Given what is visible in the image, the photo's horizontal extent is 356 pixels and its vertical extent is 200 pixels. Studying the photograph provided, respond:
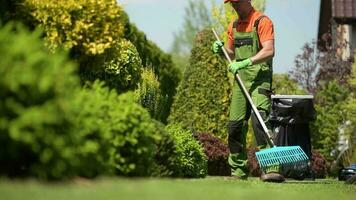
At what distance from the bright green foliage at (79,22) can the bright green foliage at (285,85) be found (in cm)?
1381

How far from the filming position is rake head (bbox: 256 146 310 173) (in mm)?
10109

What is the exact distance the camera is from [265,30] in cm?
1062

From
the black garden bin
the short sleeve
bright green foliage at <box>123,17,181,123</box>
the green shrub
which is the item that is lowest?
the green shrub

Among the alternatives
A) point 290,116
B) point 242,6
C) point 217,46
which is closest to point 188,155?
point 217,46

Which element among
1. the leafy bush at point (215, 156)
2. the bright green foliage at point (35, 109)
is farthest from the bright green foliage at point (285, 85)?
the bright green foliage at point (35, 109)

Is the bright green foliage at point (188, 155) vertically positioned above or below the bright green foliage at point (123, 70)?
below

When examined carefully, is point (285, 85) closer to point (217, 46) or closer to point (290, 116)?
point (290, 116)

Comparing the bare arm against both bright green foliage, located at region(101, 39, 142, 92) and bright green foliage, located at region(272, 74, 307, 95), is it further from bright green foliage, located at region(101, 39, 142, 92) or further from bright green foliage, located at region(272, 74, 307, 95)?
bright green foliage, located at region(272, 74, 307, 95)

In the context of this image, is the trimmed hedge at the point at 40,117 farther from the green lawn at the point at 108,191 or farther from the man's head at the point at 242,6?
the man's head at the point at 242,6

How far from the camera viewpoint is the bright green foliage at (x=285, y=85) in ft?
71.5

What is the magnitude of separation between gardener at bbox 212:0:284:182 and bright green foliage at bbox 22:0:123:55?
2.89 m

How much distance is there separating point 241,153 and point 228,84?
6628 millimetres

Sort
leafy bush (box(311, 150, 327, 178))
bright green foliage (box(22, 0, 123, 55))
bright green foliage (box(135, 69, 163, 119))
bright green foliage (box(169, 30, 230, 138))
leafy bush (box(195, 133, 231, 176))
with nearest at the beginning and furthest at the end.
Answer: bright green foliage (box(22, 0, 123, 55)) → bright green foliage (box(135, 69, 163, 119)) → leafy bush (box(195, 133, 231, 176)) → leafy bush (box(311, 150, 327, 178)) → bright green foliage (box(169, 30, 230, 138))

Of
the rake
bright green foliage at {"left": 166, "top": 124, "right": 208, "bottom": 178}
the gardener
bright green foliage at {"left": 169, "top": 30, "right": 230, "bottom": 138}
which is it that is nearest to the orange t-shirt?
the gardener
